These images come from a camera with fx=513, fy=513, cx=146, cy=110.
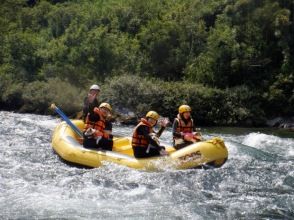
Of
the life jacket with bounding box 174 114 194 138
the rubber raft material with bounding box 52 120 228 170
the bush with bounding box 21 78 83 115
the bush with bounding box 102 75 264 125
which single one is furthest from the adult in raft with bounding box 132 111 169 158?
the bush with bounding box 21 78 83 115

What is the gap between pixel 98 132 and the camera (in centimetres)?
1109

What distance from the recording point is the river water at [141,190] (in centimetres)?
764

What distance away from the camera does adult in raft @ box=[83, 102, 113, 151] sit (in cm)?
1105

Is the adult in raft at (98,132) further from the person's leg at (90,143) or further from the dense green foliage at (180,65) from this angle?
the dense green foliage at (180,65)

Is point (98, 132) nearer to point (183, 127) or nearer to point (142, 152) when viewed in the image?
point (142, 152)

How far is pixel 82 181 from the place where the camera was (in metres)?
9.39

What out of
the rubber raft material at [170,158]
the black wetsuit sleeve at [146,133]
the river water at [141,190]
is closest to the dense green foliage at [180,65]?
the river water at [141,190]

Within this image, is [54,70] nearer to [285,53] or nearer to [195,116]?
[195,116]

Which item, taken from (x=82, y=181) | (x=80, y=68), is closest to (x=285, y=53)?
(x=80, y=68)

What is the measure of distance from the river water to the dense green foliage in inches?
393

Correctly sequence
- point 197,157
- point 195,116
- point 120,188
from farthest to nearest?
point 195,116 → point 197,157 → point 120,188

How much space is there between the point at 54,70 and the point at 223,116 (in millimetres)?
9738

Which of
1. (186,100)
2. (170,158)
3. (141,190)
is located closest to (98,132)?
(170,158)

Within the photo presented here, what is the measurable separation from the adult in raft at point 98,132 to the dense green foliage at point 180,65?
407 inches
